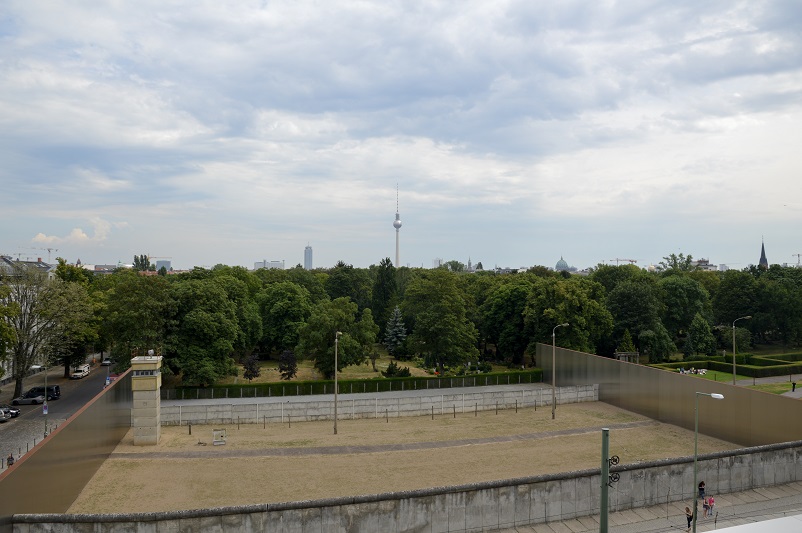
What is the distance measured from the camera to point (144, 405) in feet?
107

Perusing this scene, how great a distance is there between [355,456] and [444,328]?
25997 mm

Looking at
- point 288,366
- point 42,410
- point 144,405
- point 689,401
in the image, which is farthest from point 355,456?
point 42,410

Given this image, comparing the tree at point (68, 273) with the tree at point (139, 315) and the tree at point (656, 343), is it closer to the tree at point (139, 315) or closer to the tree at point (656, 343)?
the tree at point (139, 315)

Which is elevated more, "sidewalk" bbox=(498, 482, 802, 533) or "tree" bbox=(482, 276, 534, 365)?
"tree" bbox=(482, 276, 534, 365)

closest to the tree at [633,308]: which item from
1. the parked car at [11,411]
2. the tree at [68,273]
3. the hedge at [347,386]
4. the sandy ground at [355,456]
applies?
the hedge at [347,386]

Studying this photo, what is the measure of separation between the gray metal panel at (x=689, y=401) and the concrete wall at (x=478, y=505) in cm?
714

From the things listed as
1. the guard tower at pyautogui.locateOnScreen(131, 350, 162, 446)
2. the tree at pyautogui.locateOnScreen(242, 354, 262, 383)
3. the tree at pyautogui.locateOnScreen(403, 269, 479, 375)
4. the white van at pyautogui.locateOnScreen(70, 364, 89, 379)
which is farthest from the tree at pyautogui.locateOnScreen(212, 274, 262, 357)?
the guard tower at pyautogui.locateOnScreen(131, 350, 162, 446)

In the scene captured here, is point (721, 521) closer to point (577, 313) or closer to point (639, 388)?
point (639, 388)

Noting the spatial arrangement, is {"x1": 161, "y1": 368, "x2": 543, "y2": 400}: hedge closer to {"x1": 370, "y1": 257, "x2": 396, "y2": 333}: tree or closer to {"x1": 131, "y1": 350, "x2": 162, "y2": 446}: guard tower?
{"x1": 131, "y1": 350, "x2": 162, "y2": 446}: guard tower

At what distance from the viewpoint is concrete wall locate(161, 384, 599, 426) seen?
122 ft

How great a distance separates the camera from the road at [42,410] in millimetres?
33125

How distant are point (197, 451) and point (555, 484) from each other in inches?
771

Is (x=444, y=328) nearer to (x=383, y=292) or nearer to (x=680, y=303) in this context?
(x=383, y=292)

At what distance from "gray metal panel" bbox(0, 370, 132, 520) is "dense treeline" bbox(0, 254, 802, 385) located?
12.8 meters
